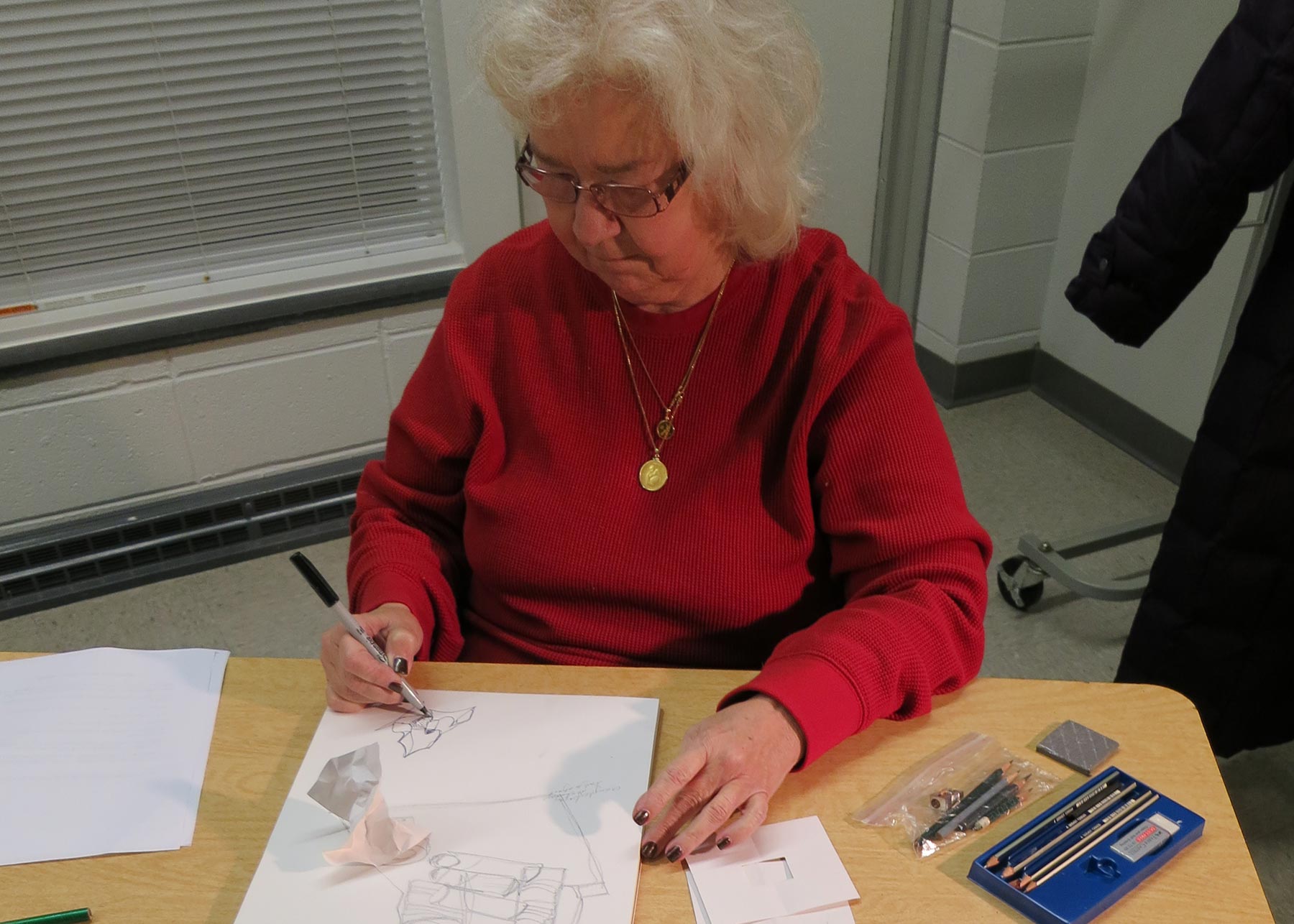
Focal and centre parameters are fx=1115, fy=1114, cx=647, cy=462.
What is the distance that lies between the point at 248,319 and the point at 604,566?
1.46m

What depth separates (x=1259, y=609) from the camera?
160 centimetres

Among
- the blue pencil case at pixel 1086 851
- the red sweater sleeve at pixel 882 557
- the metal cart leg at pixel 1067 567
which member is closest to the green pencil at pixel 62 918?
the red sweater sleeve at pixel 882 557

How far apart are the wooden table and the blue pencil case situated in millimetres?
16

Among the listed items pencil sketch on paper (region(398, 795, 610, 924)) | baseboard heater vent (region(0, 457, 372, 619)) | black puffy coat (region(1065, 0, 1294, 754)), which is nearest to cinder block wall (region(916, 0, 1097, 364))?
black puffy coat (region(1065, 0, 1294, 754))

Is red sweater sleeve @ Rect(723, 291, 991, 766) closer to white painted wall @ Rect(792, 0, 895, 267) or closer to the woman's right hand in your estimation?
the woman's right hand

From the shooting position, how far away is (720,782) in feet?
2.85

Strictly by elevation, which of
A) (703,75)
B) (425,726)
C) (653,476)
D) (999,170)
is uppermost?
(703,75)

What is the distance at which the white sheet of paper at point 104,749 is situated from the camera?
0.90 metres

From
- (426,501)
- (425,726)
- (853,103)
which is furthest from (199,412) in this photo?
(853,103)

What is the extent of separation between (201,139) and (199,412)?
0.57 m

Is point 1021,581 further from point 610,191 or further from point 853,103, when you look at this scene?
point 610,191

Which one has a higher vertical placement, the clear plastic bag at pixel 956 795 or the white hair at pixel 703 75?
the white hair at pixel 703 75

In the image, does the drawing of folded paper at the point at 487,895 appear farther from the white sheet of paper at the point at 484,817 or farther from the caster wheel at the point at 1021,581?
the caster wheel at the point at 1021,581

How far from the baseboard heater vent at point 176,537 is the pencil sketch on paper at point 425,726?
5.29 feet
